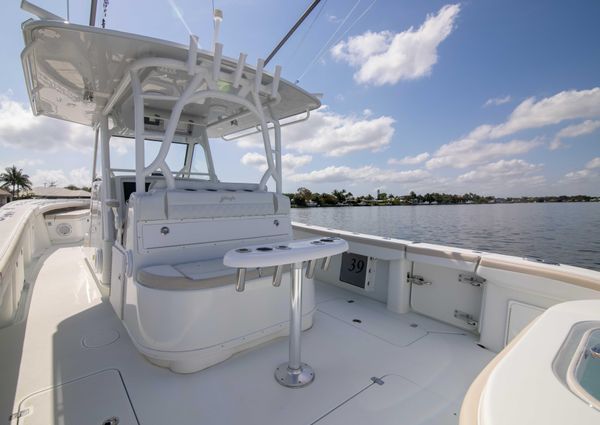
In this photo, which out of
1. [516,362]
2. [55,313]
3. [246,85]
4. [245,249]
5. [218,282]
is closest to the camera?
[516,362]

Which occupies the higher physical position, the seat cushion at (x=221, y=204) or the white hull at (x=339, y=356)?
the seat cushion at (x=221, y=204)

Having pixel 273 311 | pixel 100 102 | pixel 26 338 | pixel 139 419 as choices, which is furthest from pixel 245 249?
pixel 100 102

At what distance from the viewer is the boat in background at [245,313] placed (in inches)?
49.1

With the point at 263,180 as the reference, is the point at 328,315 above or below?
below

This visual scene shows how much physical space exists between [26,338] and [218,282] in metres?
1.55

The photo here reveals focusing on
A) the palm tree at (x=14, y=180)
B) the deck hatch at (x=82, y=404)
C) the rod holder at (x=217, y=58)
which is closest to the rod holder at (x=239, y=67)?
the rod holder at (x=217, y=58)

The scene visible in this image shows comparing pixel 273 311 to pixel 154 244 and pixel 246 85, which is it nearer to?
pixel 154 244

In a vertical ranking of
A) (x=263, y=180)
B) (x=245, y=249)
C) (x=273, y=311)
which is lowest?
(x=273, y=311)

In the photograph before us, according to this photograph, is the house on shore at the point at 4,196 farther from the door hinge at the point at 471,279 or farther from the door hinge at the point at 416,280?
the door hinge at the point at 471,279

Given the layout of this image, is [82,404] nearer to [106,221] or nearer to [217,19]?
[106,221]

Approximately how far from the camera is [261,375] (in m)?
1.60

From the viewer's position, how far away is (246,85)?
2.18 metres

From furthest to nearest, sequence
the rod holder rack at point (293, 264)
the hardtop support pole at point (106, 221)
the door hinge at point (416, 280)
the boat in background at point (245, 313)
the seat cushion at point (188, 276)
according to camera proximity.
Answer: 1. the hardtop support pole at point (106, 221)
2. the door hinge at point (416, 280)
3. the seat cushion at point (188, 276)
4. the boat in background at point (245, 313)
5. the rod holder rack at point (293, 264)

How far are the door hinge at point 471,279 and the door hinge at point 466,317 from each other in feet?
0.79
